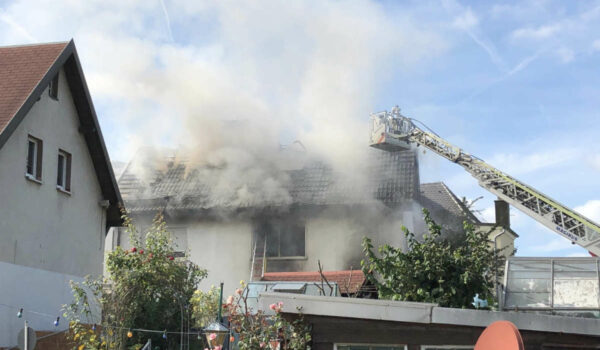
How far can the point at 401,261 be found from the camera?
44.6 feet

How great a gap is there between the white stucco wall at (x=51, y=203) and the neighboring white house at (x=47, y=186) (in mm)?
24

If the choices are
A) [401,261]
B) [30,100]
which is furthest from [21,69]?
[401,261]

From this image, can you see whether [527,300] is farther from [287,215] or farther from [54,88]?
[287,215]

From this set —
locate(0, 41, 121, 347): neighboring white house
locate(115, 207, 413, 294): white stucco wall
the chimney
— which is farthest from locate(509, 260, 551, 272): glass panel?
the chimney

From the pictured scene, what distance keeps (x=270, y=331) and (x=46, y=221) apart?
9683 millimetres

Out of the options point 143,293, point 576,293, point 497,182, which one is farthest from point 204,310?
point 497,182

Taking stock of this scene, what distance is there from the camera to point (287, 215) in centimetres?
2777

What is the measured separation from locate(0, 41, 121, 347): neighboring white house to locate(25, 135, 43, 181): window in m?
0.02

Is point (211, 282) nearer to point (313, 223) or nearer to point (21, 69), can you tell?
point (313, 223)

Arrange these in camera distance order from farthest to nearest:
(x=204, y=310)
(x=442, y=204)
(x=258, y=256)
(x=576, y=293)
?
(x=442, y=204)
(x=258, y=256)
(x=204, y=310)
(x=576, y=293)

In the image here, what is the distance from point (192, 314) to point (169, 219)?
12712 millimetres

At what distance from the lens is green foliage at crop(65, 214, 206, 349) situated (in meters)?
14.6

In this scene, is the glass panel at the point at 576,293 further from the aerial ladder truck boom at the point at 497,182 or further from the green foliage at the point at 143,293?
the aerial ladder truck boom at the point at 497,182

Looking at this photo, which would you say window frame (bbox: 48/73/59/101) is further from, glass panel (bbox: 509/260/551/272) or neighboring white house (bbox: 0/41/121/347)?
glass panel (bbox: 509/260/551/272)
